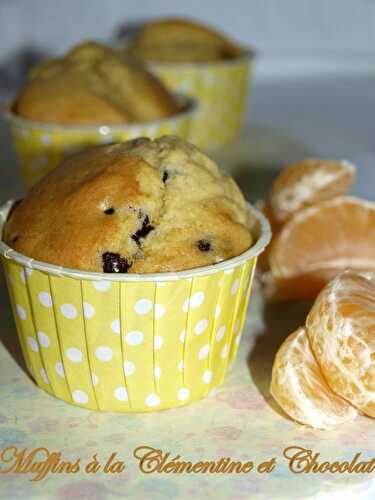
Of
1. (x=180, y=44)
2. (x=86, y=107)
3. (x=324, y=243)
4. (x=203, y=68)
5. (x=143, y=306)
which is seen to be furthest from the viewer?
(x=180, y=44)

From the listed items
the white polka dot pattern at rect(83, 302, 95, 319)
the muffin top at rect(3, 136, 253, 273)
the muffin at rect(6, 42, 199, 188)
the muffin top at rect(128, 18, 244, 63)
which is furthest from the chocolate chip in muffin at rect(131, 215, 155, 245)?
the muffin top at rect(128, 18, 244, 63)

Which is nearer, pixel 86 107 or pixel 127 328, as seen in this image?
pixel 127 328

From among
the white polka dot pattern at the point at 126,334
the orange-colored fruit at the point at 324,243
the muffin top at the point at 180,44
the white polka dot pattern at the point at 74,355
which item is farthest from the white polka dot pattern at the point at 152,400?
the muffin top at the point at 180,44

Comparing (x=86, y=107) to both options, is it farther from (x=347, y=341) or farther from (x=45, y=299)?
(x=347, y=341)

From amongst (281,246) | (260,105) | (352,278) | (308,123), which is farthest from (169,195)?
(260,105)

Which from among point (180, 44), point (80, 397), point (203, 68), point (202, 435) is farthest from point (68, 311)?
point (180, 44)

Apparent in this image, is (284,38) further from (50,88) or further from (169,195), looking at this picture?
(169,195)
